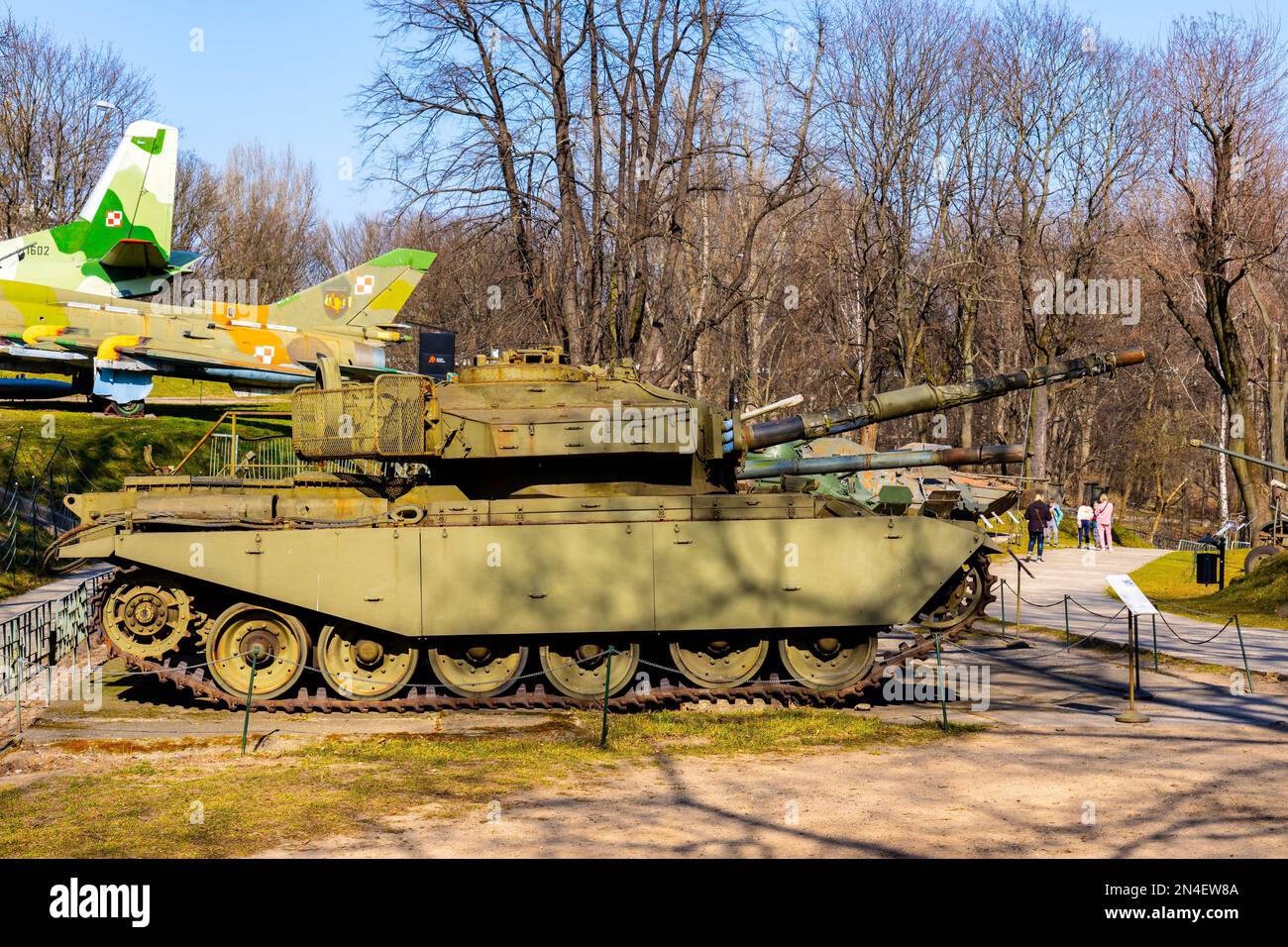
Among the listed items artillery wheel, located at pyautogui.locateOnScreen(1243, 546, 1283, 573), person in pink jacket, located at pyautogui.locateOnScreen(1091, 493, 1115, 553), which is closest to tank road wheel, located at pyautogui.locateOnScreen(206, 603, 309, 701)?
artillery wheel, located at pyautogui.locateOnScreen(1243, 546, 1283, 573)

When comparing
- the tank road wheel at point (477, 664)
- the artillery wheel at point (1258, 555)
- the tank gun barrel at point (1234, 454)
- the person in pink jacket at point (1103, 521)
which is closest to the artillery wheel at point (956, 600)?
the tank gun barrel at point (1234, 454)

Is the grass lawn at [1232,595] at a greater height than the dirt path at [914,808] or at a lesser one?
greater

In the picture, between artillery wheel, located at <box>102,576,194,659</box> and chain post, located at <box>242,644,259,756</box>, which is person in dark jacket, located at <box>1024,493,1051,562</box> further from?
artillery wheel, located at <box>102,576,194,659</box>

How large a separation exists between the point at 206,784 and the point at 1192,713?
988cm

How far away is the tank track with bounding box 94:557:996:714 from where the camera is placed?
13.8 m

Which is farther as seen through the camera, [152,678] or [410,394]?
[152,678]

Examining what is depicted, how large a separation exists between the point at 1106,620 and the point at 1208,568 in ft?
23.9

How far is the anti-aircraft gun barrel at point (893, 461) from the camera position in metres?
15.7

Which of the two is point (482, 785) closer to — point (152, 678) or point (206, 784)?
point (206, 784)

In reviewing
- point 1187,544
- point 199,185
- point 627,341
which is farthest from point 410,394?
point 199,185

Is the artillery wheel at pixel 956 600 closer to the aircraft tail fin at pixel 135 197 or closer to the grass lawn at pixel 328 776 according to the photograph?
the grass lawn at pixel 328 776

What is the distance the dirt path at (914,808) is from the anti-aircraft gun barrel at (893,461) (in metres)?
4.35

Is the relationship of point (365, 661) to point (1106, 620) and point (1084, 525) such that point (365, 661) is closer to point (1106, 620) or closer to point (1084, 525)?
point (1106, 620)

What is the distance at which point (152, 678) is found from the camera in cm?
1519
